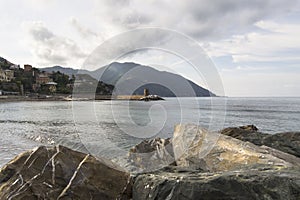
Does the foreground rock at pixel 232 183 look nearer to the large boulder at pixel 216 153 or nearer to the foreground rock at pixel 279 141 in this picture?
the large boulder at pixel 216 153

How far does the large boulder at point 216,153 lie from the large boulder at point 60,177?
260 centimetres

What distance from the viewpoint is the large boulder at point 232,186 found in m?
5.26

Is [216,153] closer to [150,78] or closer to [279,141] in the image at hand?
[150,78]

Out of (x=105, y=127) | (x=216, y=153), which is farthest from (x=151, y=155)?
(x=105, y=127)

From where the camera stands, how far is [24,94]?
157750mm

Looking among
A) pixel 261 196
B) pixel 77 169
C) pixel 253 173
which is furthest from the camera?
pixel 77 169

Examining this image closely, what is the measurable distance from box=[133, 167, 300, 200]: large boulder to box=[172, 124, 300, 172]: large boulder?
5.42 feet

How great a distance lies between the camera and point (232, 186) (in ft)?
17.9

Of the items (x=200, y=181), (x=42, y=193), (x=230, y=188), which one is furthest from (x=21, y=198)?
(x=230, y=188)

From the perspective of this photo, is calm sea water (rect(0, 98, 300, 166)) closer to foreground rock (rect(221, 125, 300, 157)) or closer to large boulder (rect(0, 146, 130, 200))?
foreground rock (rect(221, 125, 300, 157))

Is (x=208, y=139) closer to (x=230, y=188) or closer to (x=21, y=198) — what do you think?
(x=230, y=188)

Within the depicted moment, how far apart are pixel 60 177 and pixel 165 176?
8.38 feet

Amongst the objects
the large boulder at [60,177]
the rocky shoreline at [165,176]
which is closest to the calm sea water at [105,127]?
the rocky shoreline at [165,176]

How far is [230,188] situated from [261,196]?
0.55 meters
